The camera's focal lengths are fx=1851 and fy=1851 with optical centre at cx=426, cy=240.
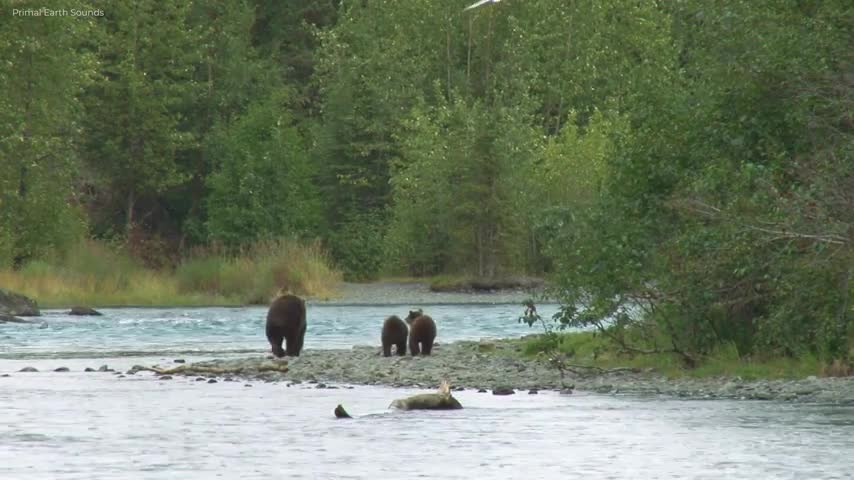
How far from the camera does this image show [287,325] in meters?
30.0

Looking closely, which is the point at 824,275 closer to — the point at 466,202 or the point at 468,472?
the point at 468,472

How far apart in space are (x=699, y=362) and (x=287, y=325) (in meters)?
7.69

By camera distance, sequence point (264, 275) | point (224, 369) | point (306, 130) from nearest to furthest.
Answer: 1. point (224, 369)
2. point (264, 275)
3. point (306, 130)

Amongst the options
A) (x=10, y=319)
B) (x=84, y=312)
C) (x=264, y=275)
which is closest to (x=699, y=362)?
(x=10, y=319)

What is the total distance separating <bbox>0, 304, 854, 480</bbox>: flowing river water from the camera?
16344 millimetres

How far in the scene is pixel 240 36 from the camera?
76.1 m

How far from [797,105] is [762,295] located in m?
2.67

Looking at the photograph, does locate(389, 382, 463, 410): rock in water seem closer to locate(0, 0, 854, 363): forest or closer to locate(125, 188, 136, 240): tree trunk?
locate(0, 0, 854, 363): forest

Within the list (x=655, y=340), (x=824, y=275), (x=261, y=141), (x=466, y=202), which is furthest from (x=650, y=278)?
(x=261, y=141)

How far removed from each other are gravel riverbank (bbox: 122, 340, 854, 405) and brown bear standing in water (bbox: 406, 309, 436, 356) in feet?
1.01

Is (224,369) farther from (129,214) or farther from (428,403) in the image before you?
(129,214)

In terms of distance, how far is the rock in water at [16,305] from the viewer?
4616 centimetres

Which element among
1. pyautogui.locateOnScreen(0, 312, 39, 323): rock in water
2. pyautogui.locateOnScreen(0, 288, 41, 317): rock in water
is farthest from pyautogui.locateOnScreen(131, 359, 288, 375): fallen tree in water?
pyautogui.locateOnScreen(0, 288, 41, 317): rock in water

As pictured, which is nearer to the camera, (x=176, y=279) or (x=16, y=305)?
(x=16, y=305)
